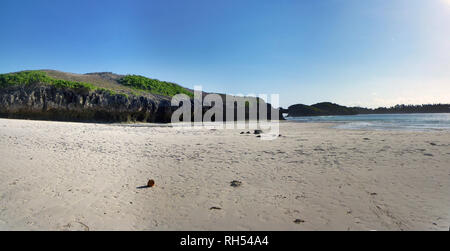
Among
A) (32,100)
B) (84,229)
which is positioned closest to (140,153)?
(84,229)

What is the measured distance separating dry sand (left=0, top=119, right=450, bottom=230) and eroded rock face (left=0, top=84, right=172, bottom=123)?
59.2 ft

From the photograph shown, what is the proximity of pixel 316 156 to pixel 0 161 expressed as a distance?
924 centimetres

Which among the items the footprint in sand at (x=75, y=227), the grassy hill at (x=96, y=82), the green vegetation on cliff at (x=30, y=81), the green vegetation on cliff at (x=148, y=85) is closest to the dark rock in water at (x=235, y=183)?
the footprint in sand at (x=75, y=227)

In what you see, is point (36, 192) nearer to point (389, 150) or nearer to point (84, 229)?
point (84, 229)

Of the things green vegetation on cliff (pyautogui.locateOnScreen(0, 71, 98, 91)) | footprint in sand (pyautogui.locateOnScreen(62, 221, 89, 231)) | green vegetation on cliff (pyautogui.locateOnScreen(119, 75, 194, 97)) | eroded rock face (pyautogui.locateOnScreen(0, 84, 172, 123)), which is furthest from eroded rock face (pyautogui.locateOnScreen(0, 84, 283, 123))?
footprint in sand (pyautogui.locateOnScreen(62, 221, 89, 231))

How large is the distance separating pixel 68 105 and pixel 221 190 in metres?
25.1

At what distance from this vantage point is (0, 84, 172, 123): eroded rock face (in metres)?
20.9

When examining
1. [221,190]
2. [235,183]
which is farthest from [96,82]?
[221,190]

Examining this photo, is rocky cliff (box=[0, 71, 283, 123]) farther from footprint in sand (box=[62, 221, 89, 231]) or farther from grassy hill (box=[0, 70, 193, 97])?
footprint in sand (box=[62, 221, 89, 231])

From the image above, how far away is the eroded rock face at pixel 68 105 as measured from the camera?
20.9 m

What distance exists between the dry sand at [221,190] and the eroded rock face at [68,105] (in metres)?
18.0

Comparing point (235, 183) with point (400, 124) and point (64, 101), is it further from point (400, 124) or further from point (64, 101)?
point (400, 124)

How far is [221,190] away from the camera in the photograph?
415 cm
